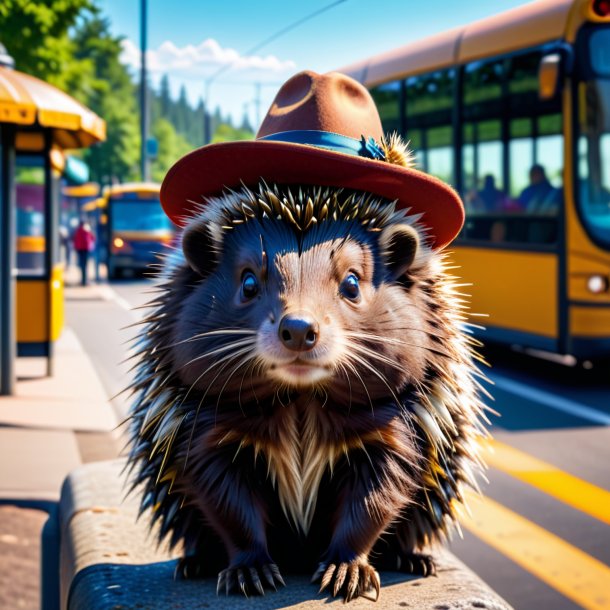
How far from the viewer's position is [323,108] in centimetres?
189

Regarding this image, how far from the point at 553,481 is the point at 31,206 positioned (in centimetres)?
633

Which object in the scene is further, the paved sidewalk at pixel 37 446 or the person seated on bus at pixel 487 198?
the person seated on bus at pixel 487 198

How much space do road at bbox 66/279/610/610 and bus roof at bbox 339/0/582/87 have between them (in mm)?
3290

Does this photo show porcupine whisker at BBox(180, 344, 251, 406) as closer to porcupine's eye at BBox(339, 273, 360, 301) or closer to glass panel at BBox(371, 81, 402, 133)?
porcupine's eye at BBox(339, 273, 360, 301)

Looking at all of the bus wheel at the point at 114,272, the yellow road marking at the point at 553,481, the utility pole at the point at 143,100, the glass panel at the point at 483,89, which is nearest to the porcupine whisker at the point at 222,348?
the yellow road marking at the point at 553,481

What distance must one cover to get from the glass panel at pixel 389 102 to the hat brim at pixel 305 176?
9.75 metres

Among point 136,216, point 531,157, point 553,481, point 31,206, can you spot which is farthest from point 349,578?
point 136,216

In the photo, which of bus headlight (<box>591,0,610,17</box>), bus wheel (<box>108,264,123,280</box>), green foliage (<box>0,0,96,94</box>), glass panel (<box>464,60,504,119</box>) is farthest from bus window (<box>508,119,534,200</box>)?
bus wheel (<box>108,264,123,280</box>)

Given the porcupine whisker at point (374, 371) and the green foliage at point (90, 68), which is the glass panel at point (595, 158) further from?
the porcupine whisker at point (374, 371)

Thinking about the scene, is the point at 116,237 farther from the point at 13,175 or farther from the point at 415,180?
the point at 415,180

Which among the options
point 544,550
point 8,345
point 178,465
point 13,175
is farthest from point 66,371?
point 178,465

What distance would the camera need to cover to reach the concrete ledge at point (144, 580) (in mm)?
1714

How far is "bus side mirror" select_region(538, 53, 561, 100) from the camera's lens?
871 centimetres

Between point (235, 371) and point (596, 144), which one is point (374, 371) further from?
point (596, 144)
